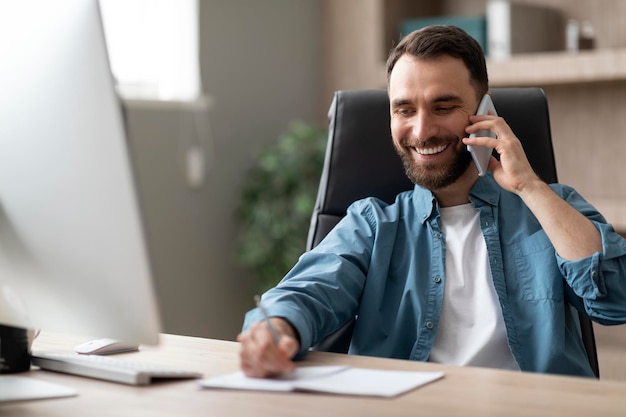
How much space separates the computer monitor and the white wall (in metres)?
2.16

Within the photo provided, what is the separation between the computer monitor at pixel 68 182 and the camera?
934 millimetres

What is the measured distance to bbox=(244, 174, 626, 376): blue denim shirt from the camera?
156 cm

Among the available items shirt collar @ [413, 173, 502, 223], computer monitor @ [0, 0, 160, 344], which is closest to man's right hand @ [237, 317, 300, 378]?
computer monitor @ [0, 0, 160, 344]

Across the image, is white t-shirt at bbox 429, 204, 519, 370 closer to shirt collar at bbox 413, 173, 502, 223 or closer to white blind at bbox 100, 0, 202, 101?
shirt collar at bbox 413, 173, 502, 223

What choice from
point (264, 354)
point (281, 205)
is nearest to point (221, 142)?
point (281, 205)

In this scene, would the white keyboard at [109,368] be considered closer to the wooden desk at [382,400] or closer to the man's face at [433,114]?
the wooden desk at [382,400]

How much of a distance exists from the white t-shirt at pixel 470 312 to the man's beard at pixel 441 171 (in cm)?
10

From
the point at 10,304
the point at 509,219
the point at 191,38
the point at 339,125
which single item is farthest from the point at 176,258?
the point at 10,304

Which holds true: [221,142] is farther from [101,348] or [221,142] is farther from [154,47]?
[101,348]

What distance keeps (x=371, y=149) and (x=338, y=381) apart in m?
0.81

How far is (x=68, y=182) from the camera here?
979 mm

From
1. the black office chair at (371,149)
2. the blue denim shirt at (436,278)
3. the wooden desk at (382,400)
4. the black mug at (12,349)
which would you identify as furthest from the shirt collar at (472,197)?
the black mug at (12,349)

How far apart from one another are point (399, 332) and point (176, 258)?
6.10 feet

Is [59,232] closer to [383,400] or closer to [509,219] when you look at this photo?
[383,400]
